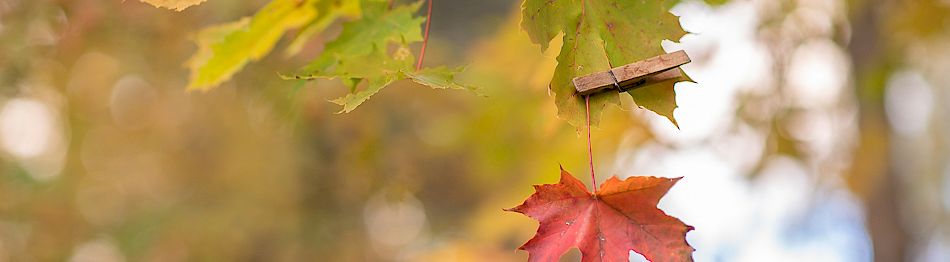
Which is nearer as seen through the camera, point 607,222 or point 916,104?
point 607,222

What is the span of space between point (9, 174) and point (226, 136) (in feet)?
2.11

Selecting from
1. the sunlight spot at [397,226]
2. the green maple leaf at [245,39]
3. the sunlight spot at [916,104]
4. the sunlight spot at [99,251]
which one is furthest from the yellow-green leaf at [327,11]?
the sunlight spot at [916,104]

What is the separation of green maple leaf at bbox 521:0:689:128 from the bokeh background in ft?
0.91

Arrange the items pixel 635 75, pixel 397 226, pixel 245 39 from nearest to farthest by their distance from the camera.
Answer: pixel 635 75, pixel 245 39, pixel 397 226

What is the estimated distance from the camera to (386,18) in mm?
873

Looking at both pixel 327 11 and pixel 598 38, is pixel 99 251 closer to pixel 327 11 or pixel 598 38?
pixel 327 11

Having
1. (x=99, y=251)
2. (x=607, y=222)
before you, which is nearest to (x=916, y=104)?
(x=99, y=251)

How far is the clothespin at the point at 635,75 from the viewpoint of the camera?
0.60 meters

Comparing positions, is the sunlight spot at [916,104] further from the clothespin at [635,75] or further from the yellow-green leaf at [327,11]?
the clothespin at [635,75]

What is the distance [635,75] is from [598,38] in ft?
0.20

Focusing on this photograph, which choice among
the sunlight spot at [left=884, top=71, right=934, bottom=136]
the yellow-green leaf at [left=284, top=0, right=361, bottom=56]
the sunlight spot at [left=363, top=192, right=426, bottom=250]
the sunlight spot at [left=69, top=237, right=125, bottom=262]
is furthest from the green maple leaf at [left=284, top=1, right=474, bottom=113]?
the sunlight spot at [left=884, top=71, right=934, bottom=136]

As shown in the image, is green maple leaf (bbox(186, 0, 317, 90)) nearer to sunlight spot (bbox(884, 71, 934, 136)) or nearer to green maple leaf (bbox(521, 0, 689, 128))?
green maple leaf (bbox(521, 0, 689, 128))

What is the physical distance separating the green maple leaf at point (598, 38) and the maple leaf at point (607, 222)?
0.06 m

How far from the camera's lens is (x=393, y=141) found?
113 inches
